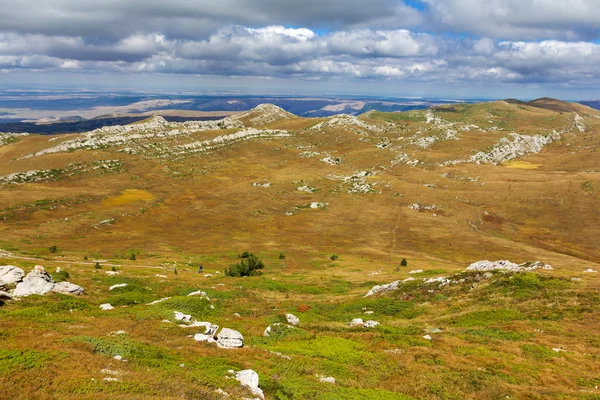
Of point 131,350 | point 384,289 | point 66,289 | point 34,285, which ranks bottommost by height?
point 384,289

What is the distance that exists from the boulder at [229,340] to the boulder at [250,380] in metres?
4.78

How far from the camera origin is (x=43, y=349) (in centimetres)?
1593

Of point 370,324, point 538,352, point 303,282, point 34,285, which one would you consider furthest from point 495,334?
point 34,285

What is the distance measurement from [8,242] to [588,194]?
6957 inches

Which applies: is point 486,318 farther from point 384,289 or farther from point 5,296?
point 5,296

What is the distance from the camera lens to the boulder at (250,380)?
1571 cm

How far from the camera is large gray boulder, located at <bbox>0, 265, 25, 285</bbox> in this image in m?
30.8

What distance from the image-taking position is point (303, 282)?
163 ft

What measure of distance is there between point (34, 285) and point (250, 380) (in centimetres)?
2634

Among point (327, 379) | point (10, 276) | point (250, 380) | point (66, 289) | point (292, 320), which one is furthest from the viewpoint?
point (66, 289)

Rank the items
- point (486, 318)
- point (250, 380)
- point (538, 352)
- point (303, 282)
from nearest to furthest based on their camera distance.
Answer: point (250, 380) → point (538, 352) → point (486, 318) → point (303, 282)

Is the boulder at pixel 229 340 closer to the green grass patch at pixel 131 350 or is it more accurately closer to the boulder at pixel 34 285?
the green grass patch at pixel 131 350

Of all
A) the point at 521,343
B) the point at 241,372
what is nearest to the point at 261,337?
the point at 241,372

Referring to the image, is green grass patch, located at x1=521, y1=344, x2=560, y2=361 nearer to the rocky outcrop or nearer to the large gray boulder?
the rocky outcrop
